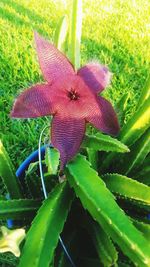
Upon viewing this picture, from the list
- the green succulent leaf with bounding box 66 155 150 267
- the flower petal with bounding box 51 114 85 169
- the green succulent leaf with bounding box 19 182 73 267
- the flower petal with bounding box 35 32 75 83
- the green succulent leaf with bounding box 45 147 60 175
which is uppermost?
the flower petal with bounding box 35 32 75 83

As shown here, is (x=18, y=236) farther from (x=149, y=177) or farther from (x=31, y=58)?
(x=31, y=58)

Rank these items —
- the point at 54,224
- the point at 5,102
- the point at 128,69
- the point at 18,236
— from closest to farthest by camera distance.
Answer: the point at 18,236
the point at 54,224
the point at 5,102
the point at 128,69

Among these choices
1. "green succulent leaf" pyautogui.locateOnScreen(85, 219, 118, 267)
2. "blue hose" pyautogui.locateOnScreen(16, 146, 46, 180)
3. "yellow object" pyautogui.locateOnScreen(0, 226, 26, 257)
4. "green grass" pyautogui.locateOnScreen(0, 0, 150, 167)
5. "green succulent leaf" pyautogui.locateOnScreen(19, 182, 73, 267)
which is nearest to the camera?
"yellow object" pyautogui.locateOnScreen(0, 226, 26, 257)

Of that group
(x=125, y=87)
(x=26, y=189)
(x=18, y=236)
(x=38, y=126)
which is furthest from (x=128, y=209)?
(x=125, y=87)

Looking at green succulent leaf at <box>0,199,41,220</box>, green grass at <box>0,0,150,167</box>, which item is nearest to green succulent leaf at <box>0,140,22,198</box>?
green succulent leaf at <box>0,199,41,220</box>

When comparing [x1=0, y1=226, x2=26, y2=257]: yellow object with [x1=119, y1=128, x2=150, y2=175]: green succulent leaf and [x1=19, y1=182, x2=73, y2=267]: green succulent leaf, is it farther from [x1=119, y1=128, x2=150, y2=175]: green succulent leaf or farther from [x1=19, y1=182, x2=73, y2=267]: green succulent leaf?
[x1=119, y1=128, x2=150, y2=175]: green succulent leaf

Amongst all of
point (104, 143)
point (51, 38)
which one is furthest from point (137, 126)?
point (51, 38)
